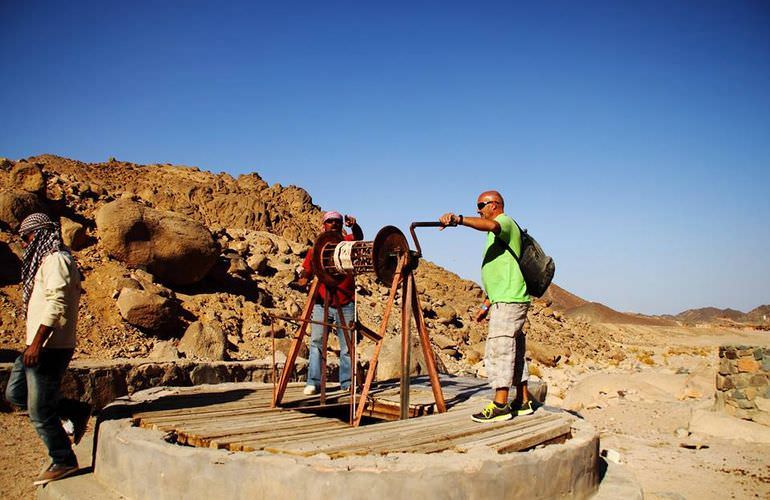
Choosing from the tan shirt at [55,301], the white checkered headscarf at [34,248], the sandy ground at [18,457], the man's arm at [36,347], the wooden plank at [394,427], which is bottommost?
the sandy ground at [18,457]

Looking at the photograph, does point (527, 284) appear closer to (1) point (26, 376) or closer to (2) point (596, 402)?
(1) point (26, 376)

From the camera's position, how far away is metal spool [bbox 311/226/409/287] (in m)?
5.18

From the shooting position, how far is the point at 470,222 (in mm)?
4391

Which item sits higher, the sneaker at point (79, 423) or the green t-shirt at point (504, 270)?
the green t-shirt at point (504, 270)

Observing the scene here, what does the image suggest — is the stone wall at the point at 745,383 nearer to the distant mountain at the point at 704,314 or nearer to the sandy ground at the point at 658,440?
the sandy ground at the point at 658,440

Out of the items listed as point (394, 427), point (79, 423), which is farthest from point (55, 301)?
point (394, 427)

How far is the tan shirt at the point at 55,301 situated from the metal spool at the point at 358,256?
2.21 metres

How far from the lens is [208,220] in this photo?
27156 millimetres

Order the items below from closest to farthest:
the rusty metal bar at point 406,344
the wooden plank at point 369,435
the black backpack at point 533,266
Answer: the wooden plank at point 369,435, the black backpack at point 533,266, the rusty metal bar at point 406,344

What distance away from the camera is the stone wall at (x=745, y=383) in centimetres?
964

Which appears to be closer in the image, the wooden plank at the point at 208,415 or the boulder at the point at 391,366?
the wooden plank at the point at 208,415

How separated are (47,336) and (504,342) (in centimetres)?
342

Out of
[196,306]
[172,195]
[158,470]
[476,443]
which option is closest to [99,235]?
[196,306]

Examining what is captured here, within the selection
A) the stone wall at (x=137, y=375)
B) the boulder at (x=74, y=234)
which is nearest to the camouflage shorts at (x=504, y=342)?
the stone wall at (x=137, y=375)
